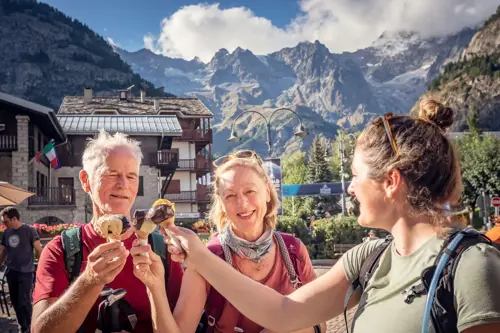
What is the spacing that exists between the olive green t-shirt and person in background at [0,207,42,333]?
732 centimetres

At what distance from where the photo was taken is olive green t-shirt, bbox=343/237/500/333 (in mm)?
1729

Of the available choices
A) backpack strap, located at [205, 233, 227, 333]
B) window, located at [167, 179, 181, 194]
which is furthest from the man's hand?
window, located at [167, 179, 181, 194]

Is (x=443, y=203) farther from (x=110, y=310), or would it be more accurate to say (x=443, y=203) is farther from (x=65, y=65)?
(x=65, y=65)

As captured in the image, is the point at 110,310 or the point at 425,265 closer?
the point at 425,265

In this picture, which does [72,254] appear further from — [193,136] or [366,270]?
[193,136]

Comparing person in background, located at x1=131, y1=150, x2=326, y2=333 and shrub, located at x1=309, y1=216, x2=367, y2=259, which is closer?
person in background, located at x1=131, y1=150, x2=326, y2=333

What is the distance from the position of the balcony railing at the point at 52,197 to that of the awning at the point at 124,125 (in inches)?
208

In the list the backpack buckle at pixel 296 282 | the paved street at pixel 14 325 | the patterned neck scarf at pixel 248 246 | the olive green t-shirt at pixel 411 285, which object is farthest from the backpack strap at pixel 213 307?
the paved street at pixel 14 325

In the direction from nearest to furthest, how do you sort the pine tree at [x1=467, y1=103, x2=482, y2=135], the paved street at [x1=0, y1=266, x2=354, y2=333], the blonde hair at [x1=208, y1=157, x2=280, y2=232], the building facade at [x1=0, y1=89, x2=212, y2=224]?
the blonde hair at [x1=208, y1=157, x2=280, y2=232], the paved street at [x1=0, y1=266, x2=354, y2=333], the building facade at [x1=0, y1=89, x2=212, y2=224], the pine tree at [x1=467, y1=103, x2=482, y2=135]

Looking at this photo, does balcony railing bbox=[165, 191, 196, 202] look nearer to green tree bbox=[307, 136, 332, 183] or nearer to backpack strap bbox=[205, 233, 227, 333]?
green tree bbox=[307, 136, 332, 183]

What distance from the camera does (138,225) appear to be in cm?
254

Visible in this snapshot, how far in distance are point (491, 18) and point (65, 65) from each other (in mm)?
131176

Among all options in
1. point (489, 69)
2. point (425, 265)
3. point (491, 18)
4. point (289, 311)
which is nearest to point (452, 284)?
point (425, 265)

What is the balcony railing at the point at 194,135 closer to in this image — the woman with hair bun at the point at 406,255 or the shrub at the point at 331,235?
the shrub at the point at 331,235
